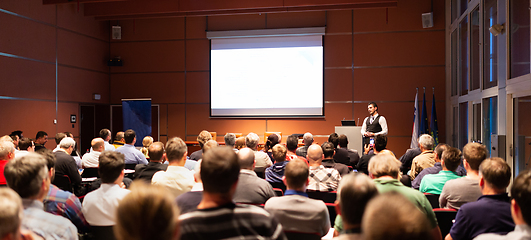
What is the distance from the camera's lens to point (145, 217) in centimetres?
98

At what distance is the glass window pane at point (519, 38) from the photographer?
432 centimetres

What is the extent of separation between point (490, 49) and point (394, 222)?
239 inches

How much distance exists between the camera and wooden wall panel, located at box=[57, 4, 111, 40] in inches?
343

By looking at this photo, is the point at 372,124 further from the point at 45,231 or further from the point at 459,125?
the point at 45,231

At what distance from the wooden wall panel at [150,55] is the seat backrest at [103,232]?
797 centimetres

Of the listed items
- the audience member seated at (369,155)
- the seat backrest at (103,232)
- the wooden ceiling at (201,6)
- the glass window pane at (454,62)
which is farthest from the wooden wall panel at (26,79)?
the glass window pane at (454,62)

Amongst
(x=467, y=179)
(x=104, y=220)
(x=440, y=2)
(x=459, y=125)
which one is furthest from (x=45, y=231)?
(x=440, y=2)

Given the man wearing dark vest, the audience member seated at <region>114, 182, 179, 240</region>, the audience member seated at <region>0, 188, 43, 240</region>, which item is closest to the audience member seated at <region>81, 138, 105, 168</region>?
the audience member seated at <region>0, 188, 43, 240</region>

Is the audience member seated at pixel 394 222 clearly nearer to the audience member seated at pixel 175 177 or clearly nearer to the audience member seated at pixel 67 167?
the audience member seated at pixel 175 177

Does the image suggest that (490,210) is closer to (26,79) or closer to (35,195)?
(35,195)

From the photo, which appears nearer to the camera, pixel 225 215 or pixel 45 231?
pixel 225 215

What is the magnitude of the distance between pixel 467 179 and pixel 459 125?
586cm

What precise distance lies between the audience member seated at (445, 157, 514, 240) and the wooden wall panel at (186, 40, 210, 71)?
8.38m

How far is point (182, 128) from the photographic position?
394 inches
